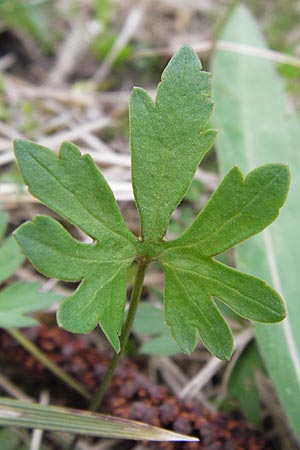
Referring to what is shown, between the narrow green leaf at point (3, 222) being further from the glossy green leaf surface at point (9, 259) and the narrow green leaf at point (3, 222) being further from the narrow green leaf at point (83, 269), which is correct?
the narrow green leaf at point (83, 269)

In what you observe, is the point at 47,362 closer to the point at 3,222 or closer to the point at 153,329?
the point at 153,329

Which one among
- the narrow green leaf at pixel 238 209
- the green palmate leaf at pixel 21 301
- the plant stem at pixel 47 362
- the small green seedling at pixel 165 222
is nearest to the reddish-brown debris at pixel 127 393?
the plant stem at pixel 47 362

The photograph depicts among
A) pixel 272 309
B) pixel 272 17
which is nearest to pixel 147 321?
pixel 272 309

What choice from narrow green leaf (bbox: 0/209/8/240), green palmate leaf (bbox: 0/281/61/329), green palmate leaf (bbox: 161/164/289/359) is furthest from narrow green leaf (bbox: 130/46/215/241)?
narrow green leaf (bbox: 0/209/8/240)

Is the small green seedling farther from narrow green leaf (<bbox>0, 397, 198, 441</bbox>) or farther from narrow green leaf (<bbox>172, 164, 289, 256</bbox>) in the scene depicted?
narrow green leaf (<bbox>0, 397, 198, 441</bbox>)

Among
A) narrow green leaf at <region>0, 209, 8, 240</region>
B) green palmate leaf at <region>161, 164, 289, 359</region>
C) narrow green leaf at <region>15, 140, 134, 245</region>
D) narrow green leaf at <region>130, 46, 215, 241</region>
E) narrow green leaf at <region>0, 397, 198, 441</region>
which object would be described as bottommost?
narrow green leaf at <region>0, 397, 198, 441</region>

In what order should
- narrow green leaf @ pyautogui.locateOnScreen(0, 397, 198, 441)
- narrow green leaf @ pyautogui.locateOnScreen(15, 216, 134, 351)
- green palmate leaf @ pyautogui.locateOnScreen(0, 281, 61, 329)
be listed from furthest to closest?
green palmate leaf @ pyautogui.locateOnScreen(0, 281, 61, 329)
narrow green leaf @ pyautogui.locateOnScreen(0, 397, 198, 441)
narrow green leaf @ pyautogui.locateOnScreen(15, 216, 134, 351)
